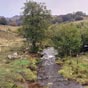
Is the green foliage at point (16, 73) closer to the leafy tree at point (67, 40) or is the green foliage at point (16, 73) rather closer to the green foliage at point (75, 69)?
the green foliage at point (75, 69)

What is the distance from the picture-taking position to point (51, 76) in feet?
177

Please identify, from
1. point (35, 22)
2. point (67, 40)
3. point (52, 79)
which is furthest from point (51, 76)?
point (35, 22)

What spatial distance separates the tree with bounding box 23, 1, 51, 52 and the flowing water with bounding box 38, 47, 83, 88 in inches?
184

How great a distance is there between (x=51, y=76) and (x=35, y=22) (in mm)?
23695

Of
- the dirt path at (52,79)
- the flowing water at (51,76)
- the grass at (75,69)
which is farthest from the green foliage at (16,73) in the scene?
the grass at (75,69)

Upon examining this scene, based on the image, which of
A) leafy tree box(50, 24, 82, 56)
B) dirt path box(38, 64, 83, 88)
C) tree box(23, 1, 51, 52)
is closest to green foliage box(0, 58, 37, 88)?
dirt path box(38, 64, 83, 88)

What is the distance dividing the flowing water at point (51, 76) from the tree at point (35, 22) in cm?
466

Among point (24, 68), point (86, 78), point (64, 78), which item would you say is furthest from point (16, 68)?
point (86, 78)

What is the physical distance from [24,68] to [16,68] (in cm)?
162

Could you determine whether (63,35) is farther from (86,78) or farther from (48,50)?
(86,78)

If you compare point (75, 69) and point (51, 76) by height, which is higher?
point (75, 69)

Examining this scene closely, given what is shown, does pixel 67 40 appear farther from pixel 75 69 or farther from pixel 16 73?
pixel 16 73

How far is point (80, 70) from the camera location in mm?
55094

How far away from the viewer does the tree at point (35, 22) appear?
2916 inches
